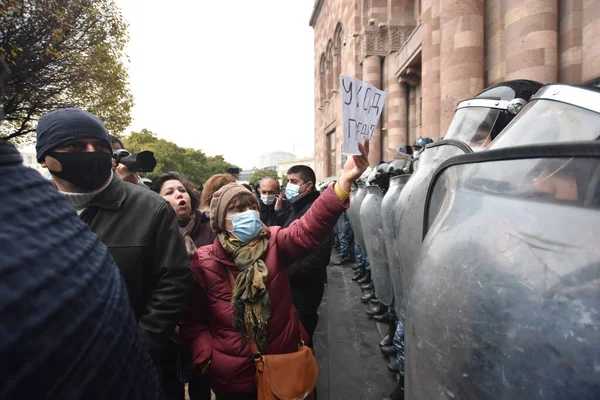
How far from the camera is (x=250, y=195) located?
83.2 inches

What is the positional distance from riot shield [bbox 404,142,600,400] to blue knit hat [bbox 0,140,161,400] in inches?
21.3

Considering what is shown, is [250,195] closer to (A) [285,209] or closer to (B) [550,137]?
→ (B) [550,137]

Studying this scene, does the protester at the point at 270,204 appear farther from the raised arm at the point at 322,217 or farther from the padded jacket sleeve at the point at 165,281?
the padded jacket sleeve at the point at 165,281

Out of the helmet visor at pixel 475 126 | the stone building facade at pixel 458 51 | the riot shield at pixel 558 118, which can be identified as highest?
the stone building facade at pixel 458 51

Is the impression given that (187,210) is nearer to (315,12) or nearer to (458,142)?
(458,142)

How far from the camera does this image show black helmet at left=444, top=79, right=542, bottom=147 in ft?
7.08

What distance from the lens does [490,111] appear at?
2.21 meters

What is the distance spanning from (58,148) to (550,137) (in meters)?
1.66

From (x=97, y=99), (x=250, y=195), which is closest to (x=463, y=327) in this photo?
(x=250, y=195)

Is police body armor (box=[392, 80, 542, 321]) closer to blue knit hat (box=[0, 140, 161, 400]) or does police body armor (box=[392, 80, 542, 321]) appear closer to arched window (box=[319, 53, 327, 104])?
blue knit hat (box=[0, 140, 161, 400])

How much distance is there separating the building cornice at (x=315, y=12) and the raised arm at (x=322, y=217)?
25.6 m

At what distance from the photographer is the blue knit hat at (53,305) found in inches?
14.9

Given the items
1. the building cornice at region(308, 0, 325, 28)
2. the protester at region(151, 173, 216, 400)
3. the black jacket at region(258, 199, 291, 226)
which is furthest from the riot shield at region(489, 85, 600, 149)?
the building cornice at region(308, 0, 325, 28)

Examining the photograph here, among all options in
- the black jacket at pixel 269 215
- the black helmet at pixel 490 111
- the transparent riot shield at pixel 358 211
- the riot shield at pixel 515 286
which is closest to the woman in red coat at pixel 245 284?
the black helmet at pixel 490 111
